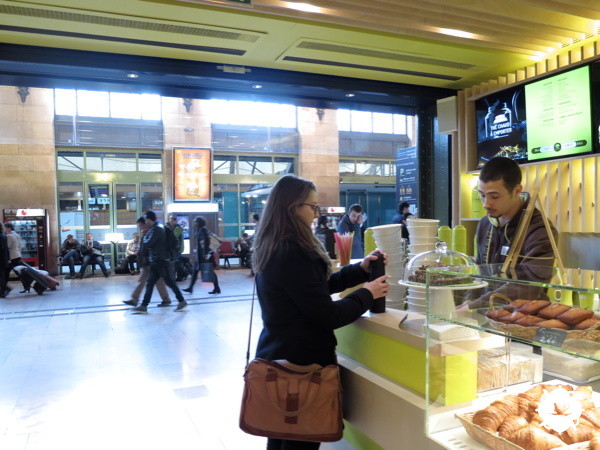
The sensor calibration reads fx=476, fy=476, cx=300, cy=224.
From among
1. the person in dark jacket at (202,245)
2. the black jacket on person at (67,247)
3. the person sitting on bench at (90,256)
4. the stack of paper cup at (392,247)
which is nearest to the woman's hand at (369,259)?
the stack of paper cup at (392,247)

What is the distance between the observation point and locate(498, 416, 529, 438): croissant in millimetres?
1380

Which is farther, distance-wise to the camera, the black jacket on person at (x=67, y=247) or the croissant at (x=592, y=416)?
the black jacket on person at (x=67, y=247)

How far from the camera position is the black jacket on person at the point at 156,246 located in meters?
7.58

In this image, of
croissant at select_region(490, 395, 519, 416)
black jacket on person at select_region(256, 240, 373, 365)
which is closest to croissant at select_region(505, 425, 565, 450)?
croissant at select_region(490, 395, 519, 416)

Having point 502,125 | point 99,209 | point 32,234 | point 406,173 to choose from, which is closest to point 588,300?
point 502,125

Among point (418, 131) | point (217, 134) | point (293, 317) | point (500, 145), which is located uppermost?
point (217, 134)

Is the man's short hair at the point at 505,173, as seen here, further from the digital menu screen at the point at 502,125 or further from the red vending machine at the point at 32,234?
the red vending machine at the point at 32,234

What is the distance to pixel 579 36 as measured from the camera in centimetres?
476

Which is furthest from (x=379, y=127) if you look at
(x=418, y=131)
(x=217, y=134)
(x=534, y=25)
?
(x=534, y=25)

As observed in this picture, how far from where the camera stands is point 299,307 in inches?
72.2

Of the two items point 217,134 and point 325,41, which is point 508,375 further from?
point 217,134

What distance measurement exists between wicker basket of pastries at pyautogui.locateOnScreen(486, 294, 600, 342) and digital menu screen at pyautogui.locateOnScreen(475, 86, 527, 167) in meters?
4.69

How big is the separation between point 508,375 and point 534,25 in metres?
3.96

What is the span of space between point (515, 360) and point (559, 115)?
4235 millimetres
